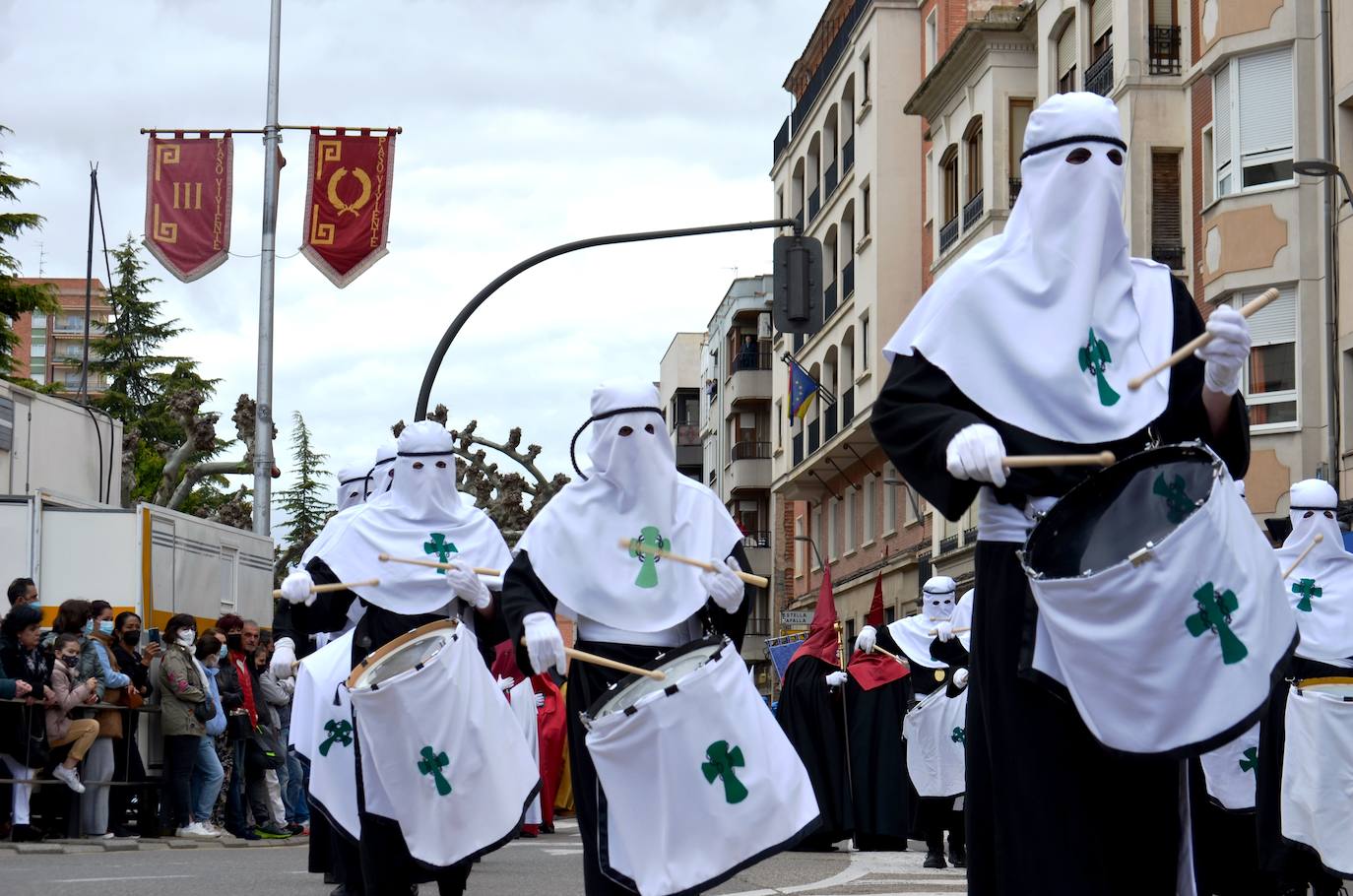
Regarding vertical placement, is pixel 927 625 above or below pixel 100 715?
above

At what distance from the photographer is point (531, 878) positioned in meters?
13.8

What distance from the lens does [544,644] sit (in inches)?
318

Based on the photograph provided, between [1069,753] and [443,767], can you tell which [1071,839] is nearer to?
[1069,753]

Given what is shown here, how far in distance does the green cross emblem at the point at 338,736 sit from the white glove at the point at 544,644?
2609mm

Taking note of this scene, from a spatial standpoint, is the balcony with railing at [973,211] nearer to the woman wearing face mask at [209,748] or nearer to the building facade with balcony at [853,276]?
the building facade with balcony at [853,276]

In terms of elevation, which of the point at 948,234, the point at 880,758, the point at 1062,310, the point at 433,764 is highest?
the point at 948,234

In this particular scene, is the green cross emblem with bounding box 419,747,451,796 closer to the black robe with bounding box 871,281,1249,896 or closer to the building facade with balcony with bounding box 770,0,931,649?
the black robe with bounding box 871,281,1249,896

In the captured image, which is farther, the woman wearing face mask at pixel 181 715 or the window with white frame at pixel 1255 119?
the window with white frame at pixel 1255 119

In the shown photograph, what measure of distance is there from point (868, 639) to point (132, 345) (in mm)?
64511

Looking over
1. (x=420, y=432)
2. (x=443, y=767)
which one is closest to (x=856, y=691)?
(x=420, y=432)

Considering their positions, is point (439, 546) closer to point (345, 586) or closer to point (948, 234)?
point (345, 586)

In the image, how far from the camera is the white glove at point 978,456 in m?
5.01

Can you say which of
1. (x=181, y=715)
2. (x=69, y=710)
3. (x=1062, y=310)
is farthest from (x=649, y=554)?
(x=181, y=715)

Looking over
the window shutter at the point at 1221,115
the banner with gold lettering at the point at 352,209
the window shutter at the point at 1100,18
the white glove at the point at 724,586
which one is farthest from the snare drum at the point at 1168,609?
the window shutter at the point at 1100,18
